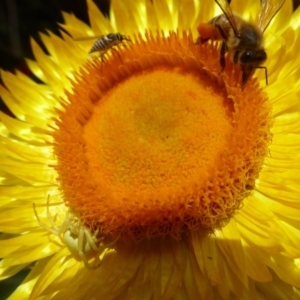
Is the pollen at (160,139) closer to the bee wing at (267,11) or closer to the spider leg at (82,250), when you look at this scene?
the spider leg at (82,250)

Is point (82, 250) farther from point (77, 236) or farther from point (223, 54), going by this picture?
point (223, 54)

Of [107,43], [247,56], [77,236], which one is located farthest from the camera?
[107,43]

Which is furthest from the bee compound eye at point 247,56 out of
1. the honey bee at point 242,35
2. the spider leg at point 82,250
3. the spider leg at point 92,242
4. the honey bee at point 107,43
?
the spider leg at point 82,250

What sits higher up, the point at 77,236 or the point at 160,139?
the point at 160,139

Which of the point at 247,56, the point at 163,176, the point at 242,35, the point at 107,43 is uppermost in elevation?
the point at 107,43

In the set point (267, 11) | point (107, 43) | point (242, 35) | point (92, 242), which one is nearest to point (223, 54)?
point (242, 35)

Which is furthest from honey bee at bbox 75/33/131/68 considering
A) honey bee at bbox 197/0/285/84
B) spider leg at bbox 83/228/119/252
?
spider leg at bbox 83/228/119/252

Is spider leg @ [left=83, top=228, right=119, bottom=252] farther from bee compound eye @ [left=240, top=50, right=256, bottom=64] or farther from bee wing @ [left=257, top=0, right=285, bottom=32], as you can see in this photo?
bee wing @ [left=257, top=0, right=285, bottom=32]
